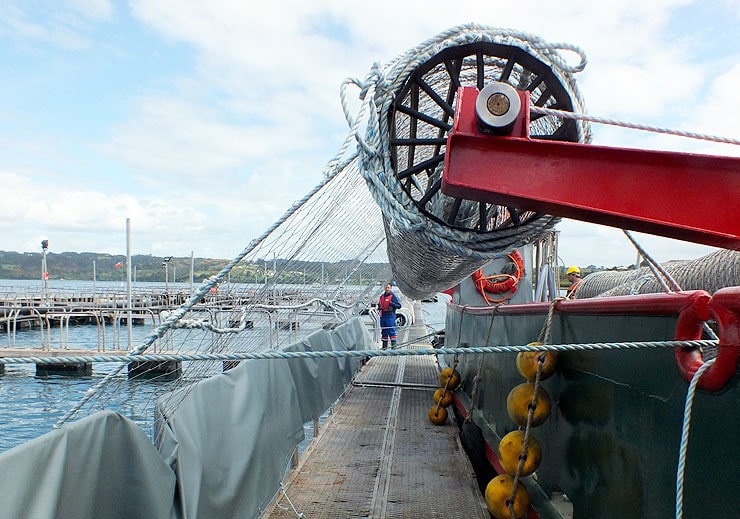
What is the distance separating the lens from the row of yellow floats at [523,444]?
353cm

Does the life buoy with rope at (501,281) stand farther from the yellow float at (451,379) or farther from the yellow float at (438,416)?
the yellow float at (438,416)

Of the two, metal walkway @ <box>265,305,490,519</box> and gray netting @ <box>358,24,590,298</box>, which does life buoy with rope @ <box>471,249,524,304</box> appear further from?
gray netting @ <box>358,24,590,298</box>

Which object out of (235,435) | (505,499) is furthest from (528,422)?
(235,435)

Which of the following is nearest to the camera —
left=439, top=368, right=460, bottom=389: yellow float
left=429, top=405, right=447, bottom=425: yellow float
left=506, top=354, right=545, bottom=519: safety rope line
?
left=506, top=354, right=545, bottom=519: safety rope line

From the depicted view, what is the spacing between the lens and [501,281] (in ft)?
31.3

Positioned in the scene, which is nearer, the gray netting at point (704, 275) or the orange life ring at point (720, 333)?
the orange life ring at point (720, 333)

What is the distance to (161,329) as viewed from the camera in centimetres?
296

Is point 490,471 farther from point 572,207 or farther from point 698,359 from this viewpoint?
point 572,207

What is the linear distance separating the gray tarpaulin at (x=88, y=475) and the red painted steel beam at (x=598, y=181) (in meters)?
1.79

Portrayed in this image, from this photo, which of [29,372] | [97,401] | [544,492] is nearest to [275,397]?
[97,401]

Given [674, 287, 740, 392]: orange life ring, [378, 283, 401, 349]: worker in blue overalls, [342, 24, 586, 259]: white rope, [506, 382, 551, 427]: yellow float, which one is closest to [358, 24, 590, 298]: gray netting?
[342, 24, 586, 259]: white rope

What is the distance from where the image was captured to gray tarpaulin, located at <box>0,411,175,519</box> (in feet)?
6.54

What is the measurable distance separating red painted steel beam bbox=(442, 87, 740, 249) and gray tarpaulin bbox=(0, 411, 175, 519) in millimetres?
1788

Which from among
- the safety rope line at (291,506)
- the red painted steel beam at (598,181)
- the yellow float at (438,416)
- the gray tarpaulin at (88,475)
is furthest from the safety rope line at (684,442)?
the yellow float at (438,416)
